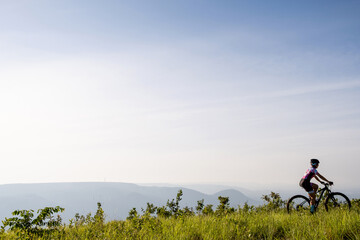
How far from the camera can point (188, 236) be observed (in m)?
6.58

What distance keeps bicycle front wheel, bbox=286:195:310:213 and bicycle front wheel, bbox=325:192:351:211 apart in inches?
29.7

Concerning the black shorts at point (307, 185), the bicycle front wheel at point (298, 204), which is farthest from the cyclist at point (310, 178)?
the bicycle front wheel at point (298, 204)

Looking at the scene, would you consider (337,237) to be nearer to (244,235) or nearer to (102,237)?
(244,235)

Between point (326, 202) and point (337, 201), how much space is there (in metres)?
0.92

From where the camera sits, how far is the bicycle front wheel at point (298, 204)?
10523 millimetres

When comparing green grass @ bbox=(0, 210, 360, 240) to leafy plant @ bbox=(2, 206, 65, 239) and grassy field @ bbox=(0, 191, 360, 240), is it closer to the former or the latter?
grassy field @ bbox=(0, 191, 360, 240)

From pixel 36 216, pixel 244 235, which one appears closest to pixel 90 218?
pixel 36 216

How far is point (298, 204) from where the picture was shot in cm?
1062

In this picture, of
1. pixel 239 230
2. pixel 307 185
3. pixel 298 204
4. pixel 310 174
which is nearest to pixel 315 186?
pixel 307 185

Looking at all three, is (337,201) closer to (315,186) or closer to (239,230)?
(315,186)

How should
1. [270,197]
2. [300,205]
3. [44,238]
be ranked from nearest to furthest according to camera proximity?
[44,238]
[300,205]
[270,197]

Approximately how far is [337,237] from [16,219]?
26.0ft

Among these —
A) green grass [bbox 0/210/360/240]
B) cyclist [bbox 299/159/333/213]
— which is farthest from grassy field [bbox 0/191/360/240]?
cyclist [bbox 299/159/333/213]

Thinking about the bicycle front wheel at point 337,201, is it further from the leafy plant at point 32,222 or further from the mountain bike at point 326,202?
the leafy plant at point 32,222
